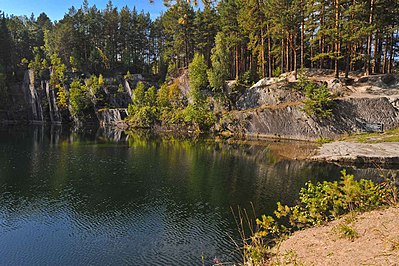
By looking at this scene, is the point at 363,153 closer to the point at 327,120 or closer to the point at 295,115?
the point at 327,120

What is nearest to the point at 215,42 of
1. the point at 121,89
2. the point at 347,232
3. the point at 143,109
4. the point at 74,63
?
the point at 143,109

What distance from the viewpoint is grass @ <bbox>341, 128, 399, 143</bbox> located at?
35000mm

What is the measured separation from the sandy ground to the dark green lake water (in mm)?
4140

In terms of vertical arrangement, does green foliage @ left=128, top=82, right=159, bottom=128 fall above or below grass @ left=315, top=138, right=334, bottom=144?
above

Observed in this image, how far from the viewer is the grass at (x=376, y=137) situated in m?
35.0

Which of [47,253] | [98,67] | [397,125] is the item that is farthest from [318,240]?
[98,67]

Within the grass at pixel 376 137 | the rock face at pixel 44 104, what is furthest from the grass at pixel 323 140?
the rock face at pixel 44 104

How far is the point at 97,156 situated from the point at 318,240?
101ft

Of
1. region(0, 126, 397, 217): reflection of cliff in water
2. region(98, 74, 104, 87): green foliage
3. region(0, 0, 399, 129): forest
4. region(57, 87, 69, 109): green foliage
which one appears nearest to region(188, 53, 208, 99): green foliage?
region(0, 0, 399, 129): forest

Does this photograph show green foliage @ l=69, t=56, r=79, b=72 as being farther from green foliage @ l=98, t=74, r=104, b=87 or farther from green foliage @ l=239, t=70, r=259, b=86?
green foliage @ l=239, t=70, r=259, b=86

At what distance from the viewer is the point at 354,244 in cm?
854

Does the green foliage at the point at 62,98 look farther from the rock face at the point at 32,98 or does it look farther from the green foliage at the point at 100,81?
the green foliage at the point at 100,81

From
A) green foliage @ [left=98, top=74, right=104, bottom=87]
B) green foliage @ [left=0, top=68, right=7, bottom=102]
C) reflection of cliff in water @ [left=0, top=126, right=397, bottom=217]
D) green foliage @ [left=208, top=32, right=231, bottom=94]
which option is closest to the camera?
reflection of cliff in water @ [left=0, top=126, right=397, bottom=217]

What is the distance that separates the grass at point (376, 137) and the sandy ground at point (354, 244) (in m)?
28.4
